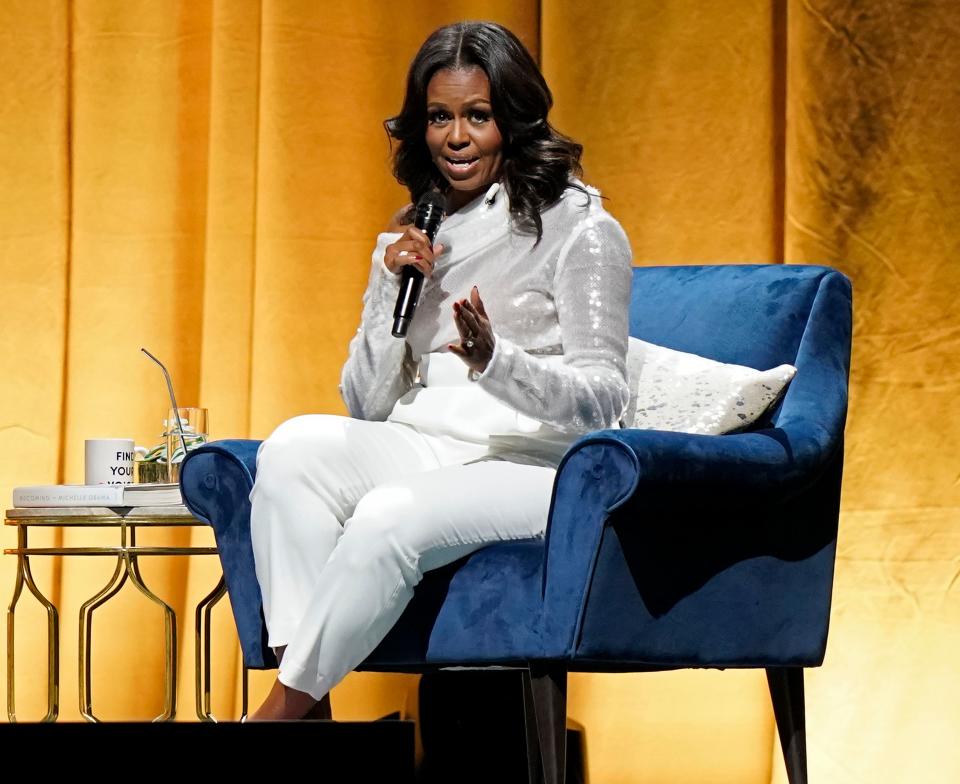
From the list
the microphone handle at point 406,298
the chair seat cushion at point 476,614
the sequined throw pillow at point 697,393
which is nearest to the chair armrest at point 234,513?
the chair seat cushion at point 476,614

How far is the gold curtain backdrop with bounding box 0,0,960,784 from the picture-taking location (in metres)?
2.60

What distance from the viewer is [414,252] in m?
1.90

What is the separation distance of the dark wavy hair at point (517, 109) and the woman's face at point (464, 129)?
1cm

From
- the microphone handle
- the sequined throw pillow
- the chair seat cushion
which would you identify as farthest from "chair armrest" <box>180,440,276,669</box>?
the sequined throw pillow

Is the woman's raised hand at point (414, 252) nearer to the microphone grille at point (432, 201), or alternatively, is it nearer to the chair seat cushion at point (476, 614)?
the microphone grille at point (432, 201)

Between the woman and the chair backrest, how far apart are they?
294 millimetres

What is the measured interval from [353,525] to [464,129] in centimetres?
60

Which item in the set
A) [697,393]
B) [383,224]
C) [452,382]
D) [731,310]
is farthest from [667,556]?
[383,224]

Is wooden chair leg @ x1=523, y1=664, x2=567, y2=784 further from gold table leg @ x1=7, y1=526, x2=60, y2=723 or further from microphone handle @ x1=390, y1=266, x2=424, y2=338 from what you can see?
gold table leg @ x1=7, y1=526, x2=60, y2=723

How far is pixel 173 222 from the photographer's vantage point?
303 centimetres

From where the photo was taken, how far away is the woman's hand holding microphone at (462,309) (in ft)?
5.67

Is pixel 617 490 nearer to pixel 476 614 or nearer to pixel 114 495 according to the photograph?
pixel 476 614

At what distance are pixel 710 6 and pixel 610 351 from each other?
3.70 feet

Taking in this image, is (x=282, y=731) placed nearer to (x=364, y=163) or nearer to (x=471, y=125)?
(x=471, y=125)
